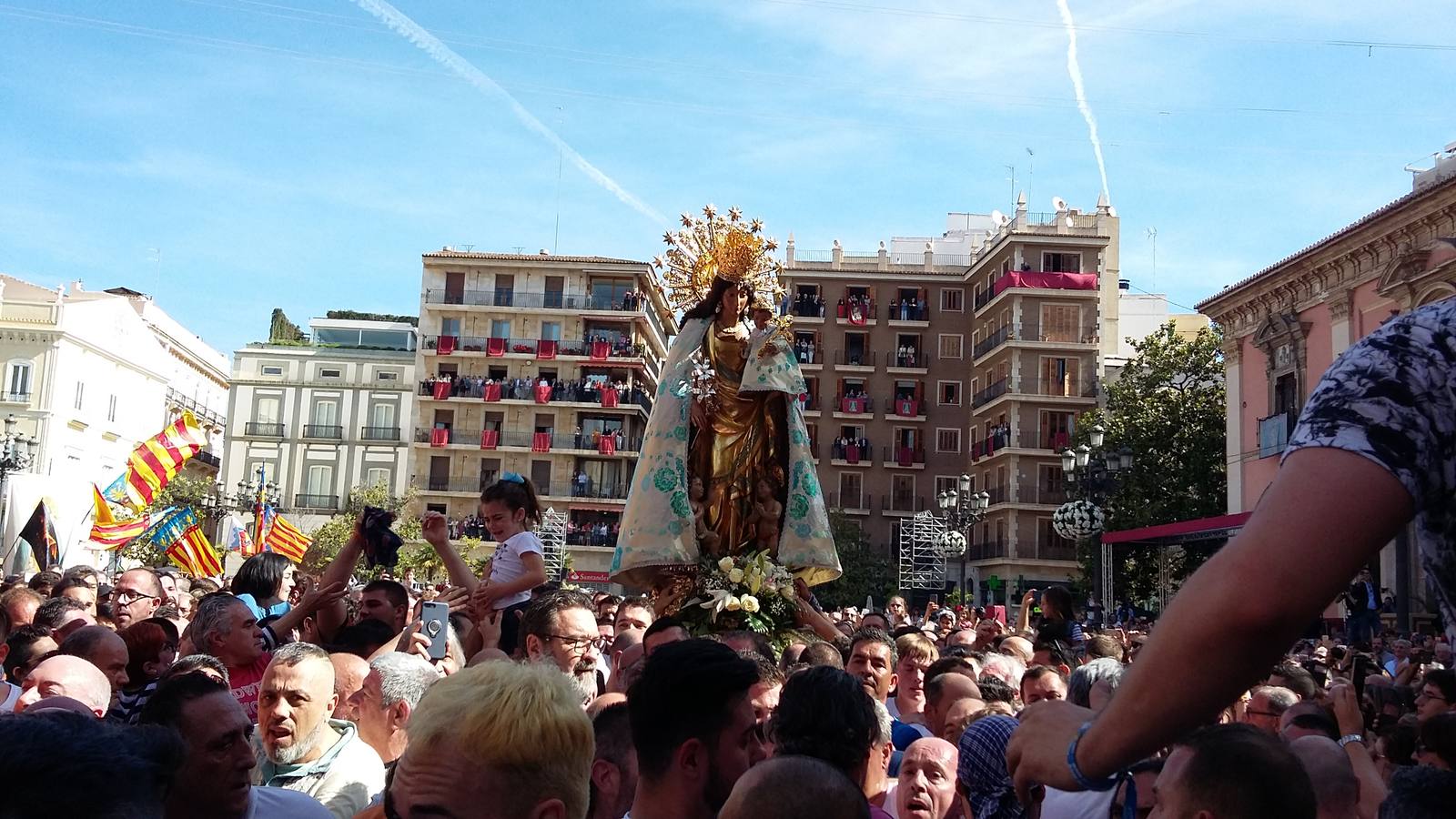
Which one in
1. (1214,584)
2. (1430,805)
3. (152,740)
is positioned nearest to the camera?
(1214,584)

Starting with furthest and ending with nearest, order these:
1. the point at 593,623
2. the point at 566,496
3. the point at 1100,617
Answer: the point at 566,496, the point at 1100,617, the point at 593,623

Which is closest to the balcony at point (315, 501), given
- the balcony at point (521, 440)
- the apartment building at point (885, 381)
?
Answer: the balcony at point (521, 440)

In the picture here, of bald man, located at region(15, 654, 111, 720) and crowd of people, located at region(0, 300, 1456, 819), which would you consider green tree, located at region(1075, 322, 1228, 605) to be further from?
bald man, located at region(15, 654, 111, 720)

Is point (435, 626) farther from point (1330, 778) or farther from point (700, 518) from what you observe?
point (700, 518)

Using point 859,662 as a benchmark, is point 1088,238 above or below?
above

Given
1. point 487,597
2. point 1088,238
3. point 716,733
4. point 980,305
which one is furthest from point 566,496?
point 716,733

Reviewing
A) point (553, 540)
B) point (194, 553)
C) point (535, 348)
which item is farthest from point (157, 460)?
point (535, 348)

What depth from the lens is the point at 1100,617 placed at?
785 inches

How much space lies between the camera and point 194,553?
57.9 ft

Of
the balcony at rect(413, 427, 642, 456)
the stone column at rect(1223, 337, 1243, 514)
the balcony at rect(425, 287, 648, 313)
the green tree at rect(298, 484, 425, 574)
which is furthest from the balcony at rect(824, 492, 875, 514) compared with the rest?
the stone column at rect(1223, 337, 1243, 514)

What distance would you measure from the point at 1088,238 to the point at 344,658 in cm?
5709

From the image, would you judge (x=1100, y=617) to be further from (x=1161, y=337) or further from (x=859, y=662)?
(x=1161, y=337)

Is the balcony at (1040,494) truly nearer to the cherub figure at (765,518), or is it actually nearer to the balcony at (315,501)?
the balcony at (315,501)

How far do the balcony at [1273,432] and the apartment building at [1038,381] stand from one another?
76.3ft
